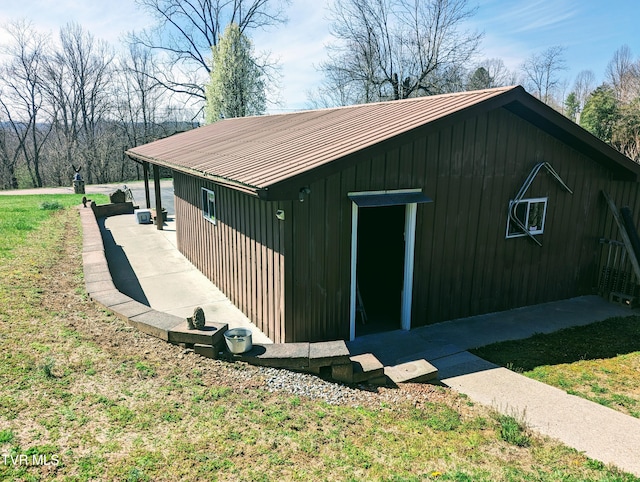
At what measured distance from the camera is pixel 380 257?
30.7ft

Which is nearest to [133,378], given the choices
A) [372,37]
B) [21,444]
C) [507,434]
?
[21,444]

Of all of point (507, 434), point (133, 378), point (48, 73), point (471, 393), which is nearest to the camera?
point (507, 434)

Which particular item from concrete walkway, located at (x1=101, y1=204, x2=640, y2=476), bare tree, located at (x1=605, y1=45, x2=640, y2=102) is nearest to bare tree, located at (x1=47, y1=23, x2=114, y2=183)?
concrete walkway, located at (x1=101, y1=204, x2=640, y2=476)

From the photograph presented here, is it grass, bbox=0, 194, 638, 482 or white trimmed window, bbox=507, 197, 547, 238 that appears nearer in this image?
grass, bbox=0, 194, 638, 482

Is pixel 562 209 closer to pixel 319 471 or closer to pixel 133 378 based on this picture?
pixel 319 471

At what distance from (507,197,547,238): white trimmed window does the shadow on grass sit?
1881 mm

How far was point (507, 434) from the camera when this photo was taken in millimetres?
4348

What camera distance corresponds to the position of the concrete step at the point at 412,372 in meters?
5.46

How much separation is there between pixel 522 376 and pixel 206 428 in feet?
13.7

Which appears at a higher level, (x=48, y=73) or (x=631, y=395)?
(x=48, y=73)

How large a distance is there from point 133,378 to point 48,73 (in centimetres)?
4050

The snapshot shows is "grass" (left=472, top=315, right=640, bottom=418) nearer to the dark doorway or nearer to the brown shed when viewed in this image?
the brown shed

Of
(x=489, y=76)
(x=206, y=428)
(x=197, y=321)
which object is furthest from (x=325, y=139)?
(x=489, y=76)

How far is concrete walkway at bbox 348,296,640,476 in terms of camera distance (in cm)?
448
